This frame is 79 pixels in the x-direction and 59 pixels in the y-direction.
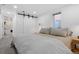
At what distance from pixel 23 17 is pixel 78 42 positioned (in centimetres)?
568

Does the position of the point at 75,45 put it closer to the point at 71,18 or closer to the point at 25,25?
the point at 71,18

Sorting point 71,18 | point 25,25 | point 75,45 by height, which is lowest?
point 75,45

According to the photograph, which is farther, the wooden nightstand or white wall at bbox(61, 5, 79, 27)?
white wall at bbox(61, 5, 79, 27)

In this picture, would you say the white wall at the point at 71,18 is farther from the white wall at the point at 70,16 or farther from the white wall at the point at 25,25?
the white wall at the point at 25,25

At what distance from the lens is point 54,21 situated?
19.8 feet

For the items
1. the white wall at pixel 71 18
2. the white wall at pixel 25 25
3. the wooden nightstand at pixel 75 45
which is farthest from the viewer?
the white wall at pixel 25 25

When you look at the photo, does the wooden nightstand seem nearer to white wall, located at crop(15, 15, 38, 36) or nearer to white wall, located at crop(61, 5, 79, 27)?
white wall, located at crop(61, 5, 79, 27)

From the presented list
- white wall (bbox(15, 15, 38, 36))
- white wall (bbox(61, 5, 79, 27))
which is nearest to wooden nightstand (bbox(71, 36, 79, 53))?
white wall (bbox(61, 5, 79, 27))

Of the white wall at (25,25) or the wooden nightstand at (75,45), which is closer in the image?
the wooden nightstand at (75,45)

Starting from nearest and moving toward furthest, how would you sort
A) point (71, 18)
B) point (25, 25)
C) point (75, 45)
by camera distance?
1. point (75, 45)
2. point (71, 18)
3. point (25, 25)

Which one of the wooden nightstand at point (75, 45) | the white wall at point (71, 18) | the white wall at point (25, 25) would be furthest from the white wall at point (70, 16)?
the white wall at point (25, 25)

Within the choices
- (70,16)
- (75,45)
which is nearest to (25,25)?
(70,16)

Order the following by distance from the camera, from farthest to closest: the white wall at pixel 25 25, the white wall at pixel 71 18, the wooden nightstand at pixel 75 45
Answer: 1. the white wall at pixel 25 25
2. the white wall at pixel 71 18
3. the wooden nightstand at pixel 75 45
